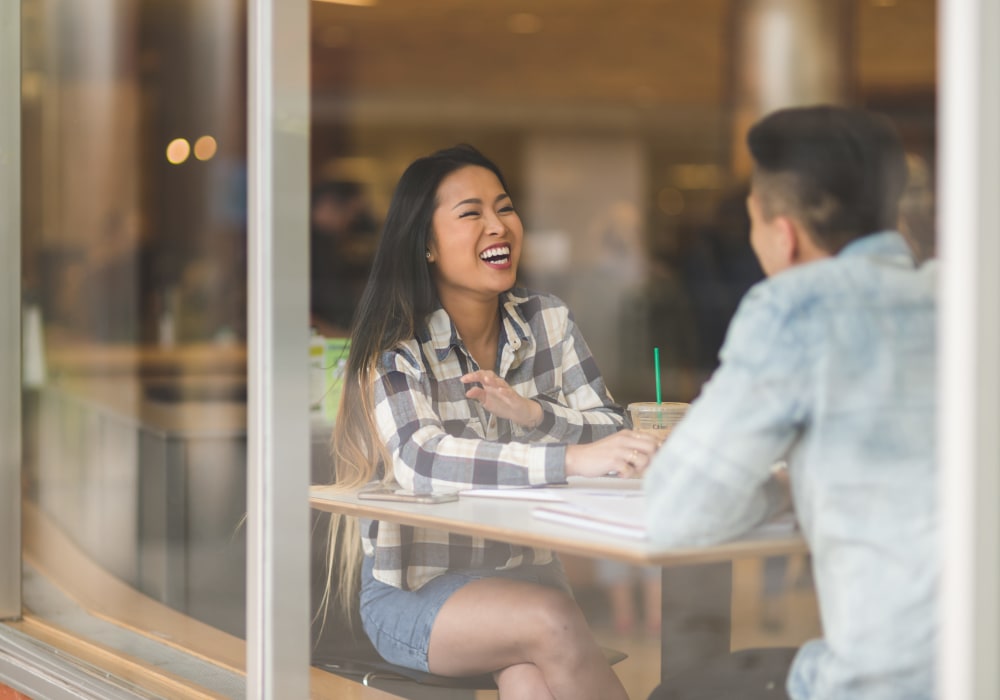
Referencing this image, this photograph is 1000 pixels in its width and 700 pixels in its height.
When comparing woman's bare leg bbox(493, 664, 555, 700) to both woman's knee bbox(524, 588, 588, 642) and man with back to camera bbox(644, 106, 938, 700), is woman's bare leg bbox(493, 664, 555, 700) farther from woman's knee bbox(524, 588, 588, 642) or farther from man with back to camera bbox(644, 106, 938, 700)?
man with back to camera bbox(644, 106, 938, 700)

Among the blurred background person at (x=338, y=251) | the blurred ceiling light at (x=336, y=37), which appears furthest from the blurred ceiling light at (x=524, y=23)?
the blurred background person at (x=338, y=251)

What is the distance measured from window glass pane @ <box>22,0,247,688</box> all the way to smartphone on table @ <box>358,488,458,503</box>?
0.93 ft

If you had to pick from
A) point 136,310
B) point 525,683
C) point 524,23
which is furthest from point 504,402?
point 524,23

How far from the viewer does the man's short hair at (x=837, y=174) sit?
1345 mm

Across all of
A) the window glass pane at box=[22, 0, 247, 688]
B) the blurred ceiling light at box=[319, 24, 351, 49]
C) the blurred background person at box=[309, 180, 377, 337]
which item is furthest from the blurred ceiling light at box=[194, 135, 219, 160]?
the blurred ceiling light at box=[319, 24, 351, 49]

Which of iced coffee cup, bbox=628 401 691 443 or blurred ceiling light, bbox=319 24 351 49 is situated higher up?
blurred ceiling light, bbox=319 24 351 49

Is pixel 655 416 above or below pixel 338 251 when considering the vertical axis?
below

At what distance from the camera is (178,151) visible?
542cm

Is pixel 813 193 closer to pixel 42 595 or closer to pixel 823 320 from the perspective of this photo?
pixel 823 320

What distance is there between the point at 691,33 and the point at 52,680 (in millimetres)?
7714

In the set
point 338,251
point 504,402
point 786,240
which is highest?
point 338,251

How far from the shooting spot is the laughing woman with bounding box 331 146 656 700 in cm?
181

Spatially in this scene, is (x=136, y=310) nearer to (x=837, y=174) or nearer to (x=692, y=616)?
(x=692, y=616)

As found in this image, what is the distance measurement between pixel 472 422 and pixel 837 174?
31.7 inches
